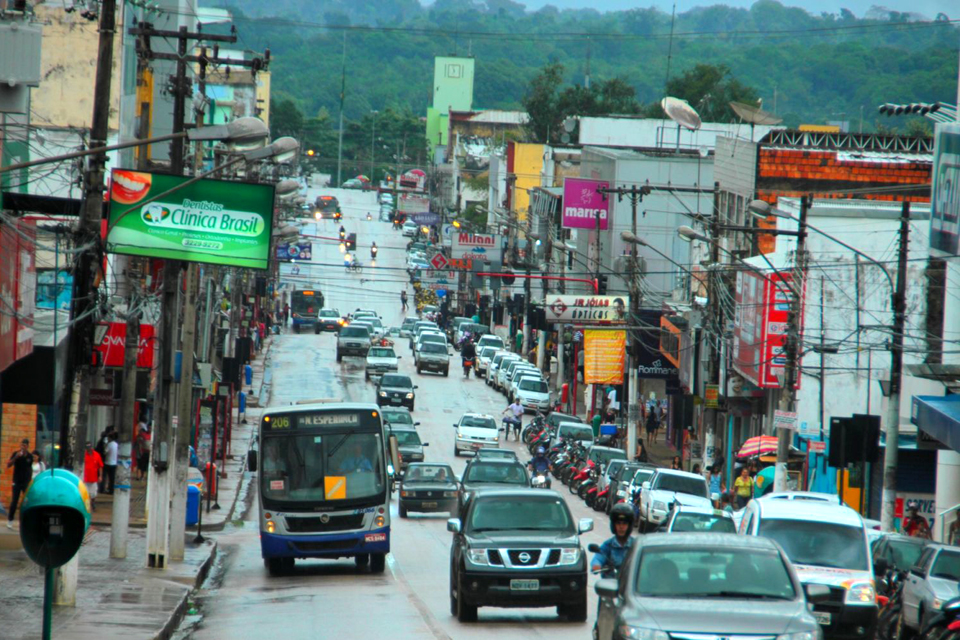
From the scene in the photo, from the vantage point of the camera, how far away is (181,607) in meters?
20.3

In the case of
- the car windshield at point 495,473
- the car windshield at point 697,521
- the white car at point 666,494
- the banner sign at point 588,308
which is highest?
the banner sign at point 588,308

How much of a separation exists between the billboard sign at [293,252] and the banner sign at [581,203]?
20.7 meters

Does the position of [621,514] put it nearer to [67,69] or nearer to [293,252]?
[67,69]

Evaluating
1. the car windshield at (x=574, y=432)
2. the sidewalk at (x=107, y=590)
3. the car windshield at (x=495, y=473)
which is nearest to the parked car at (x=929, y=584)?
the sidewalk at (x=107, y=590)

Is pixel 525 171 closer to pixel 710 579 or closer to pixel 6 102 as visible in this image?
pixel 6 102

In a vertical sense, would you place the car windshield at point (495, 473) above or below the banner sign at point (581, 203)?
below

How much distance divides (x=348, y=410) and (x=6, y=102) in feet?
25.8

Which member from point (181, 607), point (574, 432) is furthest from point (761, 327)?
point (181, 607)

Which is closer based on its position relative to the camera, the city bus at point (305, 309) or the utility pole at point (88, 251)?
the utility pole at point (88, 251)

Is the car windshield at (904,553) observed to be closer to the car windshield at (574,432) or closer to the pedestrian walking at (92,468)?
the pedestrian walking at (92,468)

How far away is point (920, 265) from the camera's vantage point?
133 feet

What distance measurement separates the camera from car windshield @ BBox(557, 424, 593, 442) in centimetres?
5066

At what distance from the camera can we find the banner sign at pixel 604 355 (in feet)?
187

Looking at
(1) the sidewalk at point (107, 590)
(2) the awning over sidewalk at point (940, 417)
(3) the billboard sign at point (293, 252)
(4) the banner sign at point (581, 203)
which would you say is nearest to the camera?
(1) the sidewalk at point (107, 590)
